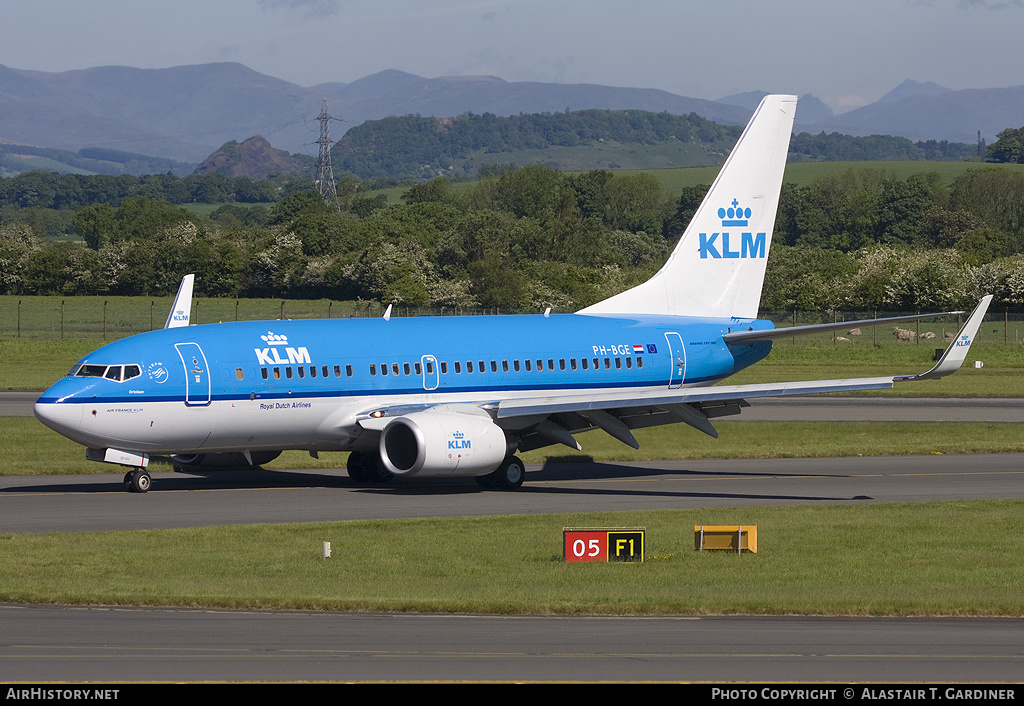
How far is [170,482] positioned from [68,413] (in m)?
6.11

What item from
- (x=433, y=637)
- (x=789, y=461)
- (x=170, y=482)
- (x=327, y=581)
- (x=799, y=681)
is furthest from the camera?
(x=789, y=461)

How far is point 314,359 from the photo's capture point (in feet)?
119

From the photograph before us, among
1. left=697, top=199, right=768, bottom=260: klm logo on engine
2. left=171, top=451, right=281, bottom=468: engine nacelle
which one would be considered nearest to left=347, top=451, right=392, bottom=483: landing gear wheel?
left=171, top=451, right=281, bottom=468: engine nacelle

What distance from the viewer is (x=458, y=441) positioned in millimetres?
35062

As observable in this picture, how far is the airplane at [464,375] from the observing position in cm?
3412

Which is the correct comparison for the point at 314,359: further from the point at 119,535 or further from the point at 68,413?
the point at 119,535

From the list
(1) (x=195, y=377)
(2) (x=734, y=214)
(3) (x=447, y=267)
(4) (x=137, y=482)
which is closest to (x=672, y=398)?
(2) (x=734, y=214)

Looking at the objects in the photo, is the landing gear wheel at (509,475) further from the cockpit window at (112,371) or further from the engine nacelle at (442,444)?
the cockpit window at (112,371)

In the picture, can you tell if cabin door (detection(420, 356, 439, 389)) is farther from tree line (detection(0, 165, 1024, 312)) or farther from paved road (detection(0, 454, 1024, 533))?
tree line (detection(0, 165, 1024, 312))

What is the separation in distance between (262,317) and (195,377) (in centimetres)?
6484

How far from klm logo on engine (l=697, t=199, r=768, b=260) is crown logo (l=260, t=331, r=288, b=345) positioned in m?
15.1

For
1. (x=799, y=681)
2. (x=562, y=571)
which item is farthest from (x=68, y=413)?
(x=799, y=681)

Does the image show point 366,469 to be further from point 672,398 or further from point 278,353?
point 672,398

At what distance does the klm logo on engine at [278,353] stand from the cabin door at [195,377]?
59.8 inches
